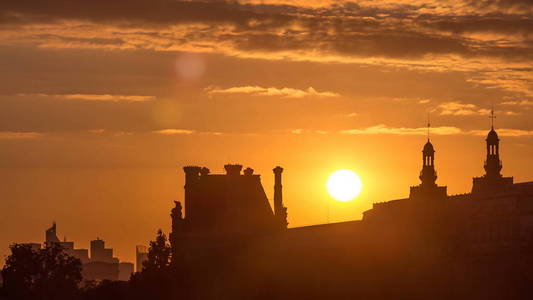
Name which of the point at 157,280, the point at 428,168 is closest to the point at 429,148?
the point at 428,168

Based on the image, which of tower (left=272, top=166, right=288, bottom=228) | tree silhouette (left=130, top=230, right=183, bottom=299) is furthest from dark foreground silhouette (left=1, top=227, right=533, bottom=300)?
tower (left=272, top=166, right=288, bottom=228)

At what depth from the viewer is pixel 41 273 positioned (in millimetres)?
167125

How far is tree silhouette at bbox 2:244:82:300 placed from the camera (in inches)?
6289

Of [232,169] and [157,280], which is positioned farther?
[232,169]

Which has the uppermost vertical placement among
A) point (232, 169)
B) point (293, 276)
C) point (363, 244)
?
point (232, 169)

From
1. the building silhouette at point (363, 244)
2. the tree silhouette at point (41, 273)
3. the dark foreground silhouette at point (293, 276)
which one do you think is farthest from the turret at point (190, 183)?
the tree silhouette at point (41, 273)

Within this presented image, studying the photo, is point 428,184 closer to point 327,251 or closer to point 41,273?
point 327,251

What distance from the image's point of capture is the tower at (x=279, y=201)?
163250 millimetres

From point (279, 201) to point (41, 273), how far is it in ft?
75.6

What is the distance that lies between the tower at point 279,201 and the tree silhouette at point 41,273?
745 inches

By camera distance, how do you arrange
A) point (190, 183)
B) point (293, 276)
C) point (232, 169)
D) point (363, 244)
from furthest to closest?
point (232, 169) → point (190, 183) → point (363, 244) → point (293, 276)

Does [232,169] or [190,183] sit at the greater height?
[232,169]

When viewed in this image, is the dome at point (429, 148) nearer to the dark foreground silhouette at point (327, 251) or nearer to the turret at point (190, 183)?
the dark foreground silhouette at point (327, 251)

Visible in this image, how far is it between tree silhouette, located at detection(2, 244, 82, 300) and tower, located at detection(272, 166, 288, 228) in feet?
62.1
